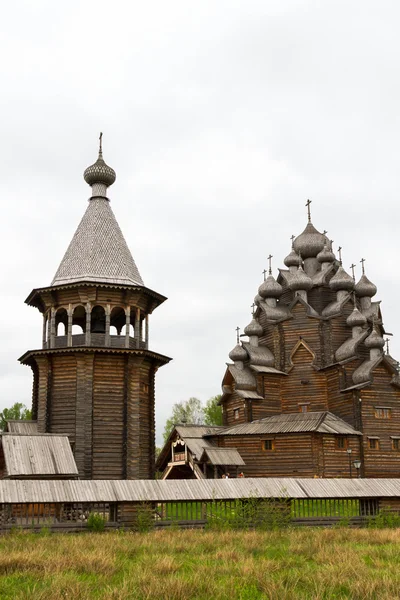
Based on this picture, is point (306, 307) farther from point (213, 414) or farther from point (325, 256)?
point (213, 414)

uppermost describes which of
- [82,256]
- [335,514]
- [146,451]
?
[82,256]

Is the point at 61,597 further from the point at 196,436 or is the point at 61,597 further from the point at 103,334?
the point at 196,436

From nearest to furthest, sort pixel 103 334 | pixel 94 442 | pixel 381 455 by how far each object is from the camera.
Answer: pixel 94 442 → pixel 103 334 → pixel 381 455

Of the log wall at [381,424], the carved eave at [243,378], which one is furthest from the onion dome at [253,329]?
the log wall at [381,424]

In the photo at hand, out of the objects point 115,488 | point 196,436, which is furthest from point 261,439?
point 115,488

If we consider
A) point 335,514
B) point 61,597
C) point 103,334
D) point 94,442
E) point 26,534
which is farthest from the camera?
point 103,334

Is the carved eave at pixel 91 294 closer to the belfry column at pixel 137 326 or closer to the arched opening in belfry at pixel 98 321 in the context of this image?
the belfry column at pixel 137 326

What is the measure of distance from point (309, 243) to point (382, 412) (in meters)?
12.5

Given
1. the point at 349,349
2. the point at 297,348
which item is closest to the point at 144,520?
the point at 349,349

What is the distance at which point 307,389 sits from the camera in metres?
36.3

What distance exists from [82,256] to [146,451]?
8.61m

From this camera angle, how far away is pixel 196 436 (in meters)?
37.1

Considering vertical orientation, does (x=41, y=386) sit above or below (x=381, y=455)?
above

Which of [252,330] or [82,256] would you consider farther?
[252,330]
